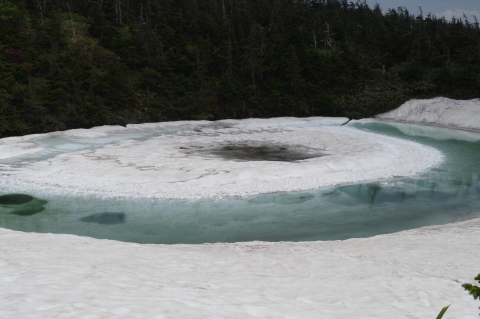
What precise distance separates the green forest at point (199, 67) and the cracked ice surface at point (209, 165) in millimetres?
6514

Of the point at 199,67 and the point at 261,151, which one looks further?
the point at 199,67

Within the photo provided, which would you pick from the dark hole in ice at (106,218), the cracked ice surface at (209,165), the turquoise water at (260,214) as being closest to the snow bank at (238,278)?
the turquoise water at (260,214)

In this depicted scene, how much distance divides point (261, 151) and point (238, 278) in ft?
49.0

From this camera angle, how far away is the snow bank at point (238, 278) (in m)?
4.92

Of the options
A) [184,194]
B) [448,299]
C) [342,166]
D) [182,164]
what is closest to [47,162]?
[182,164]

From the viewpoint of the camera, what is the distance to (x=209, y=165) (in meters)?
16.7

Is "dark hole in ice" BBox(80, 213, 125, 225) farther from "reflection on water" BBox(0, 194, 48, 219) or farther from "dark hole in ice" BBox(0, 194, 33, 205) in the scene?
"dark hole in ice" BBox(0, 194, 33, 205)

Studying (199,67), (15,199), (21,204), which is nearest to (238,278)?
(21,204)

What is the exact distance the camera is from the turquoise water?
428 inches

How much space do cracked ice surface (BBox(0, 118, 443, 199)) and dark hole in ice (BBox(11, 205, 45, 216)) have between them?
66.4 inches

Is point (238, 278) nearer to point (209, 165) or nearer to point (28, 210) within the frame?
point (28, 210)

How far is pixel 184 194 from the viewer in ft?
45.3

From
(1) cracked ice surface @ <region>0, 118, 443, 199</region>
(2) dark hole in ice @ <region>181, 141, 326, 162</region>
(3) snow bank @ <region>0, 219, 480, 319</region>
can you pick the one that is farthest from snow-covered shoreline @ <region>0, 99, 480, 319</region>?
(2) dark hole in ice @ <region>181, 141, 326, 162</region>

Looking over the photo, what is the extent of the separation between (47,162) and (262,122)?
18.4 m
